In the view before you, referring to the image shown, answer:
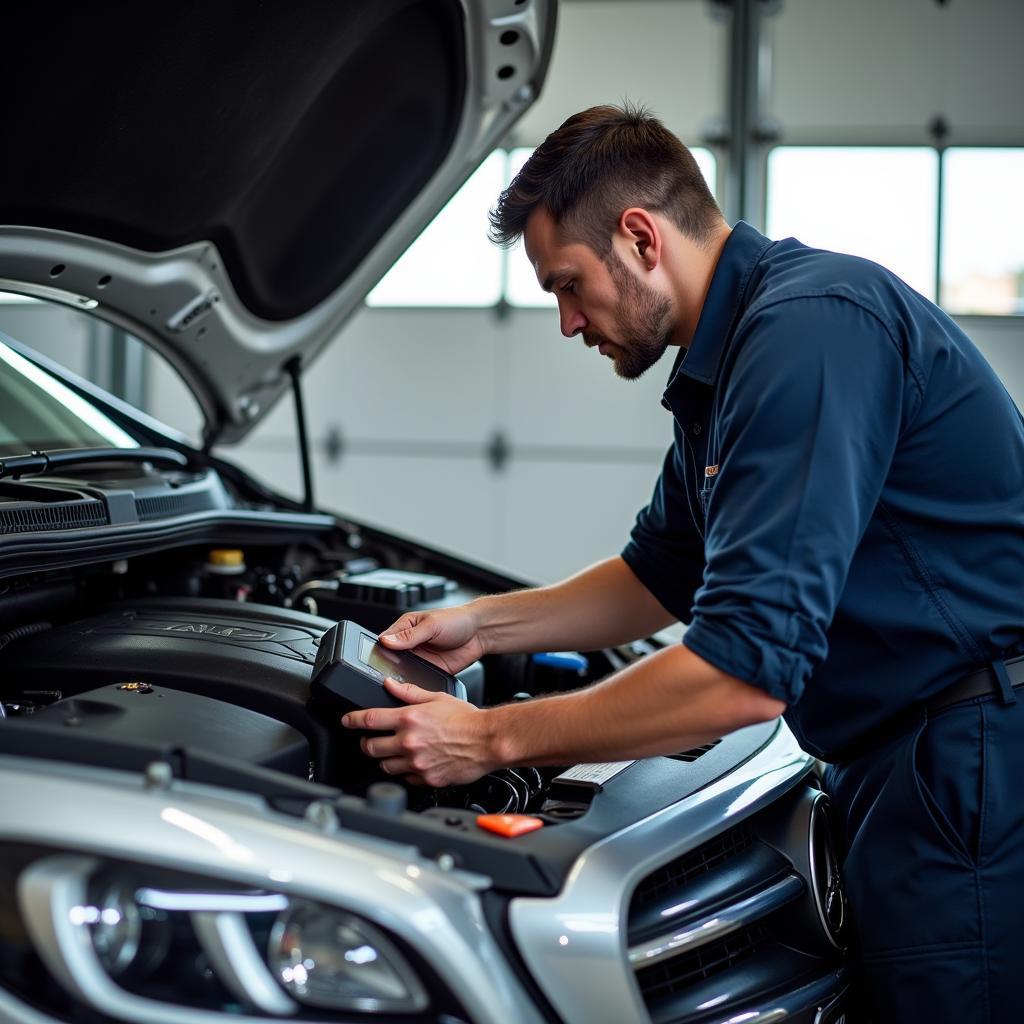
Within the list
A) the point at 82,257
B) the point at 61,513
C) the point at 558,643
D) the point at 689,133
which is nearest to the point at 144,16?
the point at 82,257

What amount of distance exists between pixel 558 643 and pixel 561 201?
2.14ft

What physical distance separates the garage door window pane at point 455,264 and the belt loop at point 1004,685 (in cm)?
425

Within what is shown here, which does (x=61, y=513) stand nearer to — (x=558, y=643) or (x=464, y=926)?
(x=558, y=643)

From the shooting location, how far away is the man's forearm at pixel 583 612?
5.22 feet

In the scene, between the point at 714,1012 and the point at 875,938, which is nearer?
the point at 714,1012

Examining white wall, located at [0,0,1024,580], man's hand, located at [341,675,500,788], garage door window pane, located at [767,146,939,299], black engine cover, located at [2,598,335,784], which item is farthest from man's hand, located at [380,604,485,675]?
garage door window pane, located at [767,146,939,299]

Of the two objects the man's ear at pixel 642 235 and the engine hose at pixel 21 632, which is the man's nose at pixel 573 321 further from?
the engine hose at pixel 21 632

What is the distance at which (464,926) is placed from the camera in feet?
2.86

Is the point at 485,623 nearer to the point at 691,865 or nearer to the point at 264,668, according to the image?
the point at 264,668

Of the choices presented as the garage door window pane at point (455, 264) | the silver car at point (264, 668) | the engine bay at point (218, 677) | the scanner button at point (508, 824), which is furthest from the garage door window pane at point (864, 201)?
the scanner button at point (508, 824)

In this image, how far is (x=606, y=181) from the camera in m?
1.26

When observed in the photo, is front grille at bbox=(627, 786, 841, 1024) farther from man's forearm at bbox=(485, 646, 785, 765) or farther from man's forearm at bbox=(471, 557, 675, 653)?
man's forearm at bbox=(471, 557, 675, 653)

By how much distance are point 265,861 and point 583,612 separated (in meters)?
0.84

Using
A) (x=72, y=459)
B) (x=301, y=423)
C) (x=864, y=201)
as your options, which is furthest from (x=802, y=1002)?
(x=864, y=201)
